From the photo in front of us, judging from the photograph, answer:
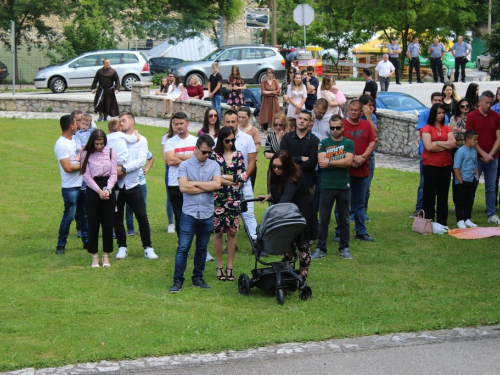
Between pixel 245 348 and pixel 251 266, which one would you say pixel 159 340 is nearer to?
pixel 245 348

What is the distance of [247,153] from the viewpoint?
10.9m

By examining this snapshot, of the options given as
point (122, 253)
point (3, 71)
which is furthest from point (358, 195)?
point (3, 71)

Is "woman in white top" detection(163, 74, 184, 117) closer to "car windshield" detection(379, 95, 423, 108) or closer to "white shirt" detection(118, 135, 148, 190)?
"car windshield" detection(379, 95, 423, 108)

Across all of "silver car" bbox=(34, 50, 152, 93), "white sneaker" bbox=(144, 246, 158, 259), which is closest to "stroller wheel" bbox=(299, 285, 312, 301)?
"white sneaker" bbox=(144, 246, 158, 259)

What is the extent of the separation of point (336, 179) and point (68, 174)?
3.60 meters

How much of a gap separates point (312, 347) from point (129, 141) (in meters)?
4.66

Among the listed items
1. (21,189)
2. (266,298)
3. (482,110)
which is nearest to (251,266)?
(266,298)

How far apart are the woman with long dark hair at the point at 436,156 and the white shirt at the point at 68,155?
5.02 m

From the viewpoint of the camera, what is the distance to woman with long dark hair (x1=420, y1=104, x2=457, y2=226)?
12.1 metres

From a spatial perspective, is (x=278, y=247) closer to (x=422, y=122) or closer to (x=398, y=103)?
(x=422, y=122)

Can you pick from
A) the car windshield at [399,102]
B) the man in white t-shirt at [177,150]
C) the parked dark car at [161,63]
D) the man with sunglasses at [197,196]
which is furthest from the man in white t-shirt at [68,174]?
the parked dark car at [161,63]

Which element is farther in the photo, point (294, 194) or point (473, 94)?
point (473, 94)

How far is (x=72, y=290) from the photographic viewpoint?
9.40 meters

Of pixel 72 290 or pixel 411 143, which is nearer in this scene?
pixel 72 290
